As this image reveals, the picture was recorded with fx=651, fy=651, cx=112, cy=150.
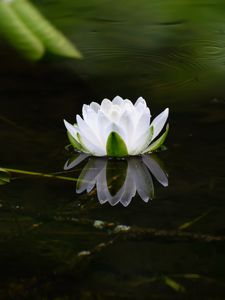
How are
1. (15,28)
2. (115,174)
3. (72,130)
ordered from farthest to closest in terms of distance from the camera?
(15,28) < (72,130) < (115,174)

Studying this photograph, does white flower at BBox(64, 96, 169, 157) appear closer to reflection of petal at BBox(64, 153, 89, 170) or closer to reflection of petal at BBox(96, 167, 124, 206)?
reflection of petal at BBox(64, 153, 89, 170)

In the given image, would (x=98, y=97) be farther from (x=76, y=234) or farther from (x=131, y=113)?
(x=76, y=234)

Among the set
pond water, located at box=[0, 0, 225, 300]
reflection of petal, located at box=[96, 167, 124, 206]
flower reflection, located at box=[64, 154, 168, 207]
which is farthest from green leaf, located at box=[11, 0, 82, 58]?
reflection of petal, located at box=[96, 167, 124, 206]

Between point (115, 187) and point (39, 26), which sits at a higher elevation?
point (39, 26)

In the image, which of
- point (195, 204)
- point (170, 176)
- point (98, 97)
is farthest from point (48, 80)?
point (195, 204)

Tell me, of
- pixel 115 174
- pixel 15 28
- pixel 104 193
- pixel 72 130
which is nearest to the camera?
pixel 104 193

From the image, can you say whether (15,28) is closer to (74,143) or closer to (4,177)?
(74,143)

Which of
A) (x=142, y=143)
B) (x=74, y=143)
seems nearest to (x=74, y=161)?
(x=74, y=143)

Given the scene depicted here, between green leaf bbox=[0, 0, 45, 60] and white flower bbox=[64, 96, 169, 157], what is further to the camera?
green leaf bbox=[0, 0, 45, 60]
